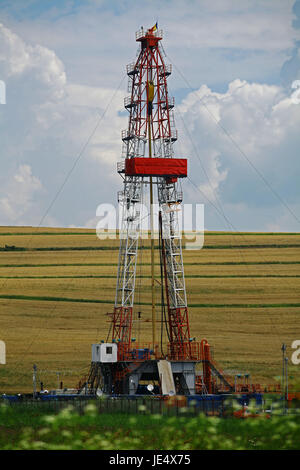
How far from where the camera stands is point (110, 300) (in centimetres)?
7994

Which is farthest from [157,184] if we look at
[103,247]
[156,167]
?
[103,247]

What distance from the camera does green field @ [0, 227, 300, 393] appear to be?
61.9 meters

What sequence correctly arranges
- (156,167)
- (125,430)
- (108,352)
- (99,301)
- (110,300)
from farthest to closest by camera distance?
(110,300)
(99,301)
(156,167)
(108,352)
(125,430)

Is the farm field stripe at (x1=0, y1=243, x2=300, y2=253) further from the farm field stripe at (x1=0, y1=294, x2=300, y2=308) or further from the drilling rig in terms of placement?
the drilling rig

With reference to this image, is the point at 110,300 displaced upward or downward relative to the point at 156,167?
downward

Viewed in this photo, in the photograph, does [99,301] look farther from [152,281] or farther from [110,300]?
[152,281]

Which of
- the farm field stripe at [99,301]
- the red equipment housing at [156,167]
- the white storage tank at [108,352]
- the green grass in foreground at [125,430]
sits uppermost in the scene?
the red equipment housing at [156,167]

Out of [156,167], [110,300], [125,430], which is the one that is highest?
[156,167]

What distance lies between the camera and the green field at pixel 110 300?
61906 mm

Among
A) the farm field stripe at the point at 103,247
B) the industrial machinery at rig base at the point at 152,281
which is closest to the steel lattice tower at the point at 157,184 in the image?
the industrial machinery at rig base at the point at 152,281

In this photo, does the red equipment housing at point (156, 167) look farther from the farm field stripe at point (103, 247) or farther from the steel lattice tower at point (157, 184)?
the farm field stripe at point (103, 247)

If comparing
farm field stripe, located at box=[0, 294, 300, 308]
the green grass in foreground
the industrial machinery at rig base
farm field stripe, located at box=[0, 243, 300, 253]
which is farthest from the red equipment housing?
farm field stripe, located at box=[0, 243, 300, 253]
